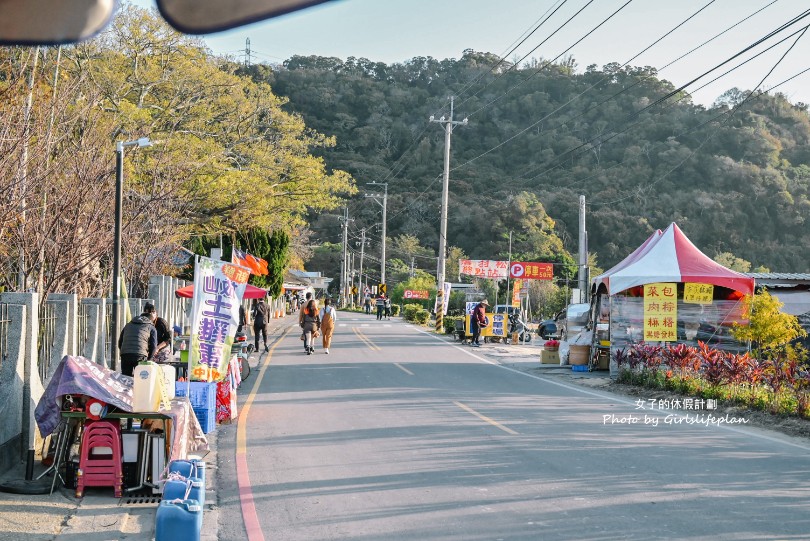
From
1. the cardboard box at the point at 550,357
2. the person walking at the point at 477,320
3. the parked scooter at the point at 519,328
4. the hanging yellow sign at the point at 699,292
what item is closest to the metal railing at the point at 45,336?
the hanging yellow sign at the point at 699,292

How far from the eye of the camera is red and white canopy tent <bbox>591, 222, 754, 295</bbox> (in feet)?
64.4

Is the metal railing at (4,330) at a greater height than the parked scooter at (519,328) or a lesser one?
greater

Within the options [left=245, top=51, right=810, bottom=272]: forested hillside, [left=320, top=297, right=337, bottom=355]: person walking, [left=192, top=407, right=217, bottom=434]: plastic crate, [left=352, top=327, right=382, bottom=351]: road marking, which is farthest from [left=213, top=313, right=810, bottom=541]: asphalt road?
[left=245, top=51, right=810, bottom=272]: forested hillside

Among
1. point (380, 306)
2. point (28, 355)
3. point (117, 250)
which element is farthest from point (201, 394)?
point (380, 306)

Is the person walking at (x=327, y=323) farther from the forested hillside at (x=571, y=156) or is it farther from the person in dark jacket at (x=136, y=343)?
the forested hillside at (x=571, y=156)

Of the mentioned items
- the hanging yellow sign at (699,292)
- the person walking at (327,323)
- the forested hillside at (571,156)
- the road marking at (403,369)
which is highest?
the forested hillside at (571,156)

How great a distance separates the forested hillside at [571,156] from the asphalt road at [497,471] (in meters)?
45.1

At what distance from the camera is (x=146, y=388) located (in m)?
8.55

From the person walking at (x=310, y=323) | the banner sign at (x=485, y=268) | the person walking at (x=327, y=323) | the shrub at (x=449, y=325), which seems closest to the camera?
the person walking at (x=310, y=323)

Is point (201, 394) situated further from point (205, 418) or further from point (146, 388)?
point (146, 388)

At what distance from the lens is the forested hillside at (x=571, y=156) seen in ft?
225

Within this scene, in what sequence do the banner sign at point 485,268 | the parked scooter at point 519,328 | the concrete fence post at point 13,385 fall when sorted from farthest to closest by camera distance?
the banner sign at point 485,268, the parked scooter at point 519,328, the concrete fence post at point 13,385

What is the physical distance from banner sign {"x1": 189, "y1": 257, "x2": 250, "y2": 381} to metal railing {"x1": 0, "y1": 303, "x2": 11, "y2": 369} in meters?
3.10

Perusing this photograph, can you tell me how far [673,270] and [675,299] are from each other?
74 centimetres
